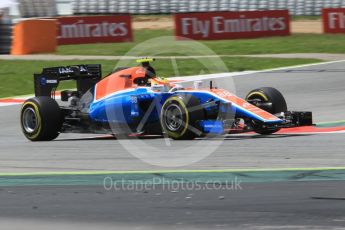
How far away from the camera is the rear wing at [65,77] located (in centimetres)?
1391

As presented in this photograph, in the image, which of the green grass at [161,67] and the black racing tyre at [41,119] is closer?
the black racing tyre at [41,119]

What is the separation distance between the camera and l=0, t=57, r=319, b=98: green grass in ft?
72.1

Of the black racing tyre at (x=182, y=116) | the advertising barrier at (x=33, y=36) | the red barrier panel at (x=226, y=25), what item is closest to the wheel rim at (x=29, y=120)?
the black racing tyre at (x=182, y=116)

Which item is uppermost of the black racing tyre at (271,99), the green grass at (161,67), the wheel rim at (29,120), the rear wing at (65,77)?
the rear wing at (65,77)

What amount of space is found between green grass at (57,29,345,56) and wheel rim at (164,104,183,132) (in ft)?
52.6

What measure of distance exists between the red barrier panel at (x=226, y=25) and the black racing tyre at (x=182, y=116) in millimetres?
20434

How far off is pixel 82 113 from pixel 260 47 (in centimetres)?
1683

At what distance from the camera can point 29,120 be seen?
44.0 ft

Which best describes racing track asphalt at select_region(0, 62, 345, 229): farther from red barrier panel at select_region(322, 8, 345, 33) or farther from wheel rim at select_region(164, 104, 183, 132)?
red barrier panel at select_region(322, 8, 345, 33)

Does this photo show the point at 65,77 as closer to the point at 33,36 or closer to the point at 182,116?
the point at 182,116

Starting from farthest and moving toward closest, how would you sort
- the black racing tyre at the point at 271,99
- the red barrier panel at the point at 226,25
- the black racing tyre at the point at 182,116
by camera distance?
the red barrier panel at the point at 226,25
the black racing tyre at the point at 271,99
the black racing tyre at the point at 182,116

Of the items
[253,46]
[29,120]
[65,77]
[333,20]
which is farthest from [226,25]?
[29,120]

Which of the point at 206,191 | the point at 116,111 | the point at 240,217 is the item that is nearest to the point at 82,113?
the point at 116,111

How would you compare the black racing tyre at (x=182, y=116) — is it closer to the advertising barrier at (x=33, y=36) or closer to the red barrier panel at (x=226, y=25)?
the advertising barrier at (x=33, y=36)
